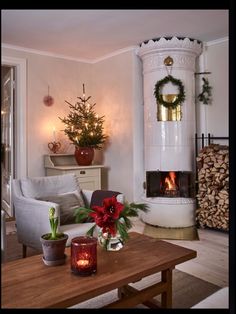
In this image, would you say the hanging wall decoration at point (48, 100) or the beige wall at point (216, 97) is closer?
the hanging wall decoration at point (48, 100)

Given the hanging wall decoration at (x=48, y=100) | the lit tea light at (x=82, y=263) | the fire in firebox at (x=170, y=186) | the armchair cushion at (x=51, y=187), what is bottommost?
the lit tea light at (x=82, y=263)

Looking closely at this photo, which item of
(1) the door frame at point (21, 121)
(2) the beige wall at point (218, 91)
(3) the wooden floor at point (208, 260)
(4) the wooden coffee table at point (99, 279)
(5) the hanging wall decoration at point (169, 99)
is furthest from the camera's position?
(5) the hanging wall decoration at point (169, 99)

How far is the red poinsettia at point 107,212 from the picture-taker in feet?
3.23

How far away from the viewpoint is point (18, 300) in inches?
28.3

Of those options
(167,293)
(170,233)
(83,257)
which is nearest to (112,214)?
(83,257)

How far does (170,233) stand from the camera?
1.63m

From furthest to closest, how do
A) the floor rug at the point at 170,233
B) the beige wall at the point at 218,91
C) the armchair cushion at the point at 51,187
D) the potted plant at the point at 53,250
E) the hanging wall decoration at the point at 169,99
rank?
the hanging wall decoration at the point at 169,99 < the beige wall at the point at 218,91 < the floor rug at the point at 170,233 < the armchair cushion at the point at 51,187 < the potted plant at the point at 53,250

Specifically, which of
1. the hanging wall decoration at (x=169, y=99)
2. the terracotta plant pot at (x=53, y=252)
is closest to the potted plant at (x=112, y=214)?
the terracotta plant pot at (x=53, y=252)

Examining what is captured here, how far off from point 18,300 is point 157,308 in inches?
13.9

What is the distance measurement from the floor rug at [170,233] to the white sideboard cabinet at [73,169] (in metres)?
0.52

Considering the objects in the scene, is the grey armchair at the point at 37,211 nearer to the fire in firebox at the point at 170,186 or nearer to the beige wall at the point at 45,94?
the beige wall at the point at 45,94

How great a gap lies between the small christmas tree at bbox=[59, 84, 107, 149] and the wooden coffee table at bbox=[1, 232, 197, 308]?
0.41m

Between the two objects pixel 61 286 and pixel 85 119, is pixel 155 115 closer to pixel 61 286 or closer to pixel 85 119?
pixel 85 119

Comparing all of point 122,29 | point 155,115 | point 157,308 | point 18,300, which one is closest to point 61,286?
point 18,300
